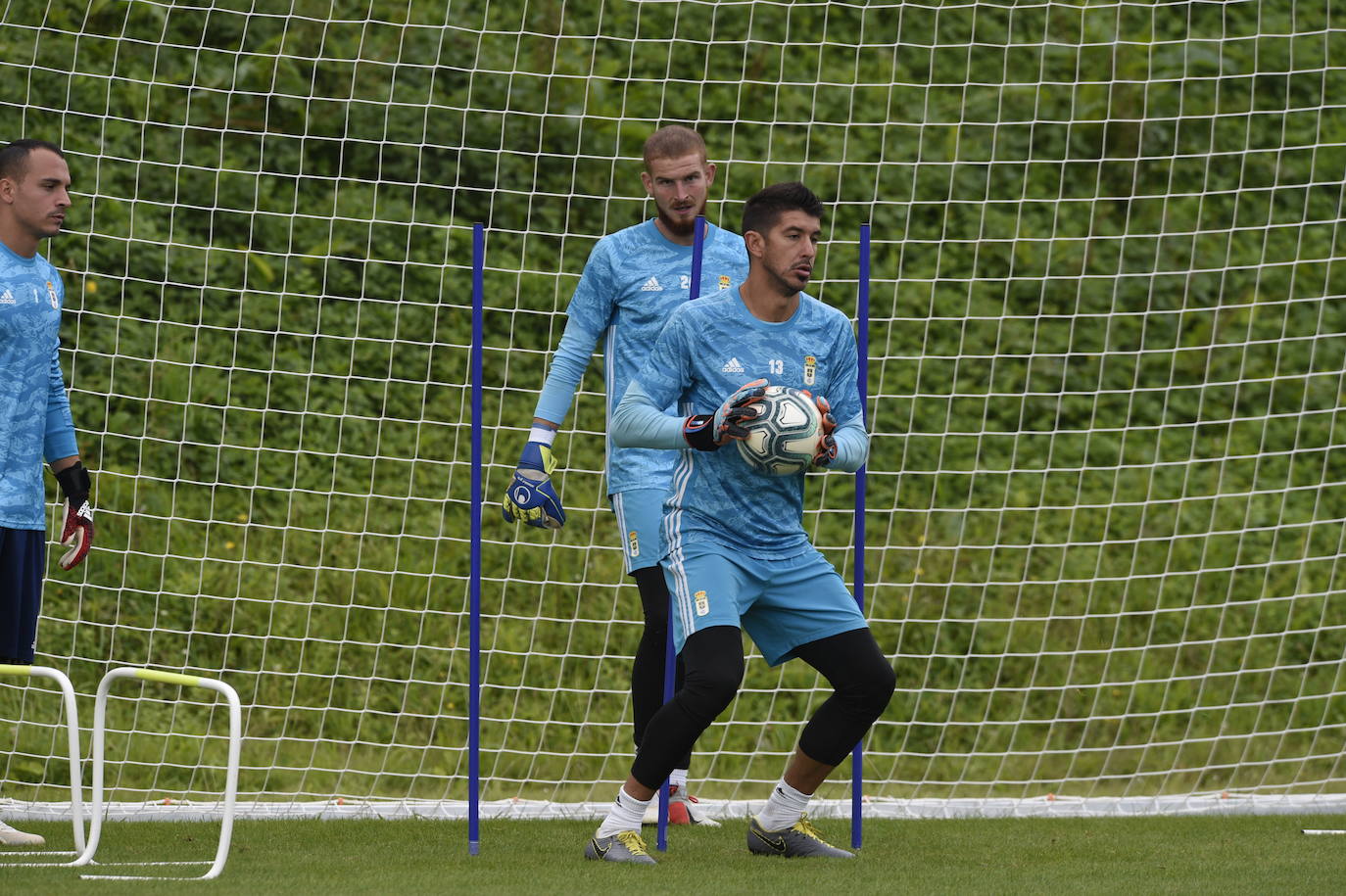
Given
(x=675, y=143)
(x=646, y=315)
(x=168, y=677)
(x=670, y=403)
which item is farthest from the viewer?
(x=646, y=315)

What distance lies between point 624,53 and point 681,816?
567cm

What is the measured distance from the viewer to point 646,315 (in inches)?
221

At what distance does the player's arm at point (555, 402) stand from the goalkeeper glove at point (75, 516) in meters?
1.35

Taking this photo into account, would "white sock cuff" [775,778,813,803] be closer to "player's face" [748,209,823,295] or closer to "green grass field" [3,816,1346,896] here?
"green grass field" [3,816,1346,896]

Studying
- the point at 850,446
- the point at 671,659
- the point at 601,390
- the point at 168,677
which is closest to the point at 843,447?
the point at 850,446

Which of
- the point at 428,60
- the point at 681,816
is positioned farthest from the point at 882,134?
the point at 681,816

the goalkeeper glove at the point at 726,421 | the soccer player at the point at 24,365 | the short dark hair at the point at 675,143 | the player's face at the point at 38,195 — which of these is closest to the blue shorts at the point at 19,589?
the soccer player at the point at 24,365

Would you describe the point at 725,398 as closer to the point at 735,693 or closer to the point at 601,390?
the point at 735,693

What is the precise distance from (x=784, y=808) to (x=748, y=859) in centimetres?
18

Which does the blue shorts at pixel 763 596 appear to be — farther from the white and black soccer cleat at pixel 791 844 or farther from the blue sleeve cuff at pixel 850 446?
the white and black soccer cleat at pixel 791 844

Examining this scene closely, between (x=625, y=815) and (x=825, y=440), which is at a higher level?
(x=825, y=440)

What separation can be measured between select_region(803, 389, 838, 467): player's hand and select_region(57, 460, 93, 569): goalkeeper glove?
242cm

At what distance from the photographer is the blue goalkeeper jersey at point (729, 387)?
4.79m

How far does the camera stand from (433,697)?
27.4 feet
